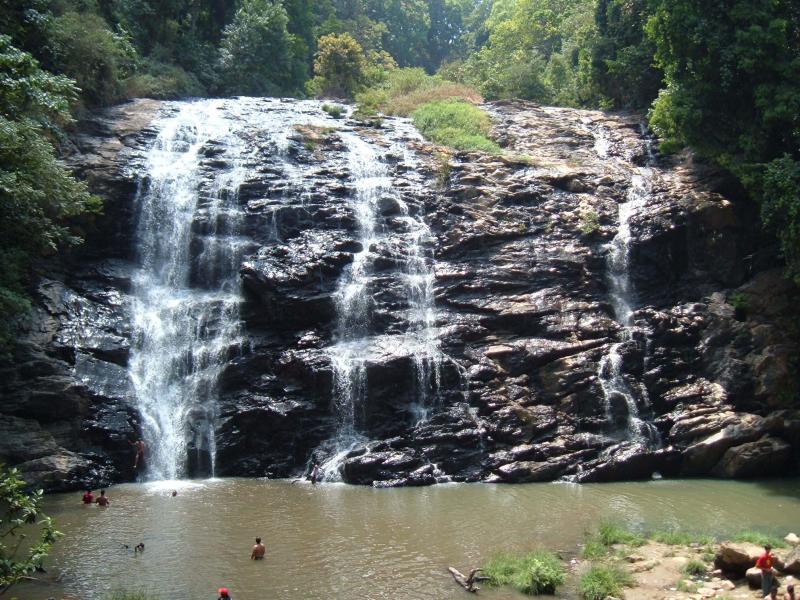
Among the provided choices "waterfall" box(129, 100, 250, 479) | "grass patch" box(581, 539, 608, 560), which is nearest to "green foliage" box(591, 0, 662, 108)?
"waterfall" box(129, 100, 250, 479)

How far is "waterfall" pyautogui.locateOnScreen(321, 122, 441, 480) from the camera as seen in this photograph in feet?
67.9

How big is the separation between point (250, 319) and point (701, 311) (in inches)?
562

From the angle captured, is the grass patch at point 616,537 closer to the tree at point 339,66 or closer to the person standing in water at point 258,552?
the person standing in water at point 258,552

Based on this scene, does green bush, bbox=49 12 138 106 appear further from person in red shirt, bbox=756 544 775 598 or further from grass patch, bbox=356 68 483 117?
person in red shirt, bbox=756 544 775 598

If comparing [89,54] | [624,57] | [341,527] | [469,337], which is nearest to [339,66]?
[89,54]

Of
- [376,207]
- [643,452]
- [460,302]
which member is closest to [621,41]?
[376,207]

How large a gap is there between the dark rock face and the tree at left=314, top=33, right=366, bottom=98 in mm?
16450

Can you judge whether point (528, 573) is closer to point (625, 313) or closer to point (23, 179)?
point (625, 313)

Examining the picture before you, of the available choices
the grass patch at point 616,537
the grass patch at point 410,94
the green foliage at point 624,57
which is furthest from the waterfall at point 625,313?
the grass patch at point 410,94

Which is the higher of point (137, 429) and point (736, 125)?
point (736, 125)

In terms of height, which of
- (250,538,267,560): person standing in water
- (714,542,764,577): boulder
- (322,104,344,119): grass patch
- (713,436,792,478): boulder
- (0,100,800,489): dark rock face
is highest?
(322,104,344,119): grass patch

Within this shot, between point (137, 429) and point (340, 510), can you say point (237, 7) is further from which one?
point (340, 510)

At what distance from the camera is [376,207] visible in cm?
2603

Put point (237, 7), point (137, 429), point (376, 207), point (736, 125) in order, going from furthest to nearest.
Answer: point (237, 7), point (376, 207), point (736, 125), point (137, 429)
